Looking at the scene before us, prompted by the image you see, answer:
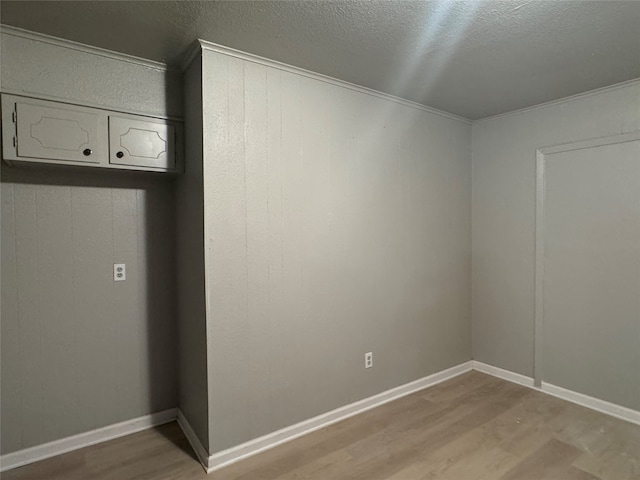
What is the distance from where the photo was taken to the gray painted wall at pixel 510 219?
3.01 meters

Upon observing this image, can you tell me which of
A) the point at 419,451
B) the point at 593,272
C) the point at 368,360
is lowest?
the point at 419,451

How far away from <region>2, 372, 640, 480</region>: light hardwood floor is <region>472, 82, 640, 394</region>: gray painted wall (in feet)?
2.05

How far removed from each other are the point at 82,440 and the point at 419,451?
218 centimetres

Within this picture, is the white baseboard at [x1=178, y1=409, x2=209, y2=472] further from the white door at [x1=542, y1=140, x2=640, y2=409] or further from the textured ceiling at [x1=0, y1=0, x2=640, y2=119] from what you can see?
the white door at [x1=542, y1=140, x2=640, y2=409]

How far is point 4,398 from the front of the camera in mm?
2104

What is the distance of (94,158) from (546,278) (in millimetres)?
3570

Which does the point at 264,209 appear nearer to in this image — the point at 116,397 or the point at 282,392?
the point at 282,392

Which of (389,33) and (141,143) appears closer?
(389,33)

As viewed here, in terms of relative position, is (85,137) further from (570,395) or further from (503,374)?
(570,395)

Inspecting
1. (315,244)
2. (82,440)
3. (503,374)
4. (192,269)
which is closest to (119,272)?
(192,269)

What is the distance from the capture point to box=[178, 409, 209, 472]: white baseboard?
7.00 ft

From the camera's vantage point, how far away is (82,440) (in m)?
2.32

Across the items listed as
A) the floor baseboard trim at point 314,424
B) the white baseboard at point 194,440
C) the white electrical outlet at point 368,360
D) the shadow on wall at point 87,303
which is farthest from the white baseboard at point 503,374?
the shadow on wall at point 87,303

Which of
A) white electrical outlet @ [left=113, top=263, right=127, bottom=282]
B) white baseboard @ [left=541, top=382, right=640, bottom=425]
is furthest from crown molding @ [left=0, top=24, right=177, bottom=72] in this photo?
white baseboard @ [left=541, top=382, right=640, bottom=425]
